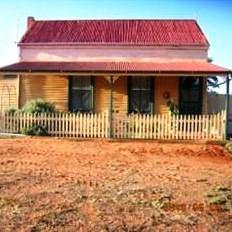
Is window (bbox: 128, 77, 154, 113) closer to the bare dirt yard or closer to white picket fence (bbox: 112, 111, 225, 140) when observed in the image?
white picket fence (bbox: 112, 111, 225, 140)

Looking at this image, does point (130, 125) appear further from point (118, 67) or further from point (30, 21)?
point (30, 21)

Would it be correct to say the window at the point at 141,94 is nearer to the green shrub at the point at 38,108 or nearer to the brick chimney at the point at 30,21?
the green shrub at the point at 38,108

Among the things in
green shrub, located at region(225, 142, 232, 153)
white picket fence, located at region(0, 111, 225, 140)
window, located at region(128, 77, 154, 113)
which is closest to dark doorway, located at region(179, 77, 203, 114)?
window, located at region(128, 77, 154, 113)

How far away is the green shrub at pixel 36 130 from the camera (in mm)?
20797

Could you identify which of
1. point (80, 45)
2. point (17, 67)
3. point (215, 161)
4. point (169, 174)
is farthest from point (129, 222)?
point (80, 45)

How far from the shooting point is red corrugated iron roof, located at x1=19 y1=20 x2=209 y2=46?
25.9 m

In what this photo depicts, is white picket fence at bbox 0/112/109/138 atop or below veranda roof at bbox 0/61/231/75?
below

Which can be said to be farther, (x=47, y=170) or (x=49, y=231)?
(x=47, y=170)

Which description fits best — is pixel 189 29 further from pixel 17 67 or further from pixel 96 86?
pixel 17 67

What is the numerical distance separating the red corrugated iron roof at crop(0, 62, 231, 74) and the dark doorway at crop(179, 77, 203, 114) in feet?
2.59

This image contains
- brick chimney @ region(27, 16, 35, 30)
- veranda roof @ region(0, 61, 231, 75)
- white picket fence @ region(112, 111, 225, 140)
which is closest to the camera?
white picket fence @ region(112, 111, 225, 140)

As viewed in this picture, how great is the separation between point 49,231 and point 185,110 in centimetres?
1824

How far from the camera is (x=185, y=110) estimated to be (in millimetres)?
24438

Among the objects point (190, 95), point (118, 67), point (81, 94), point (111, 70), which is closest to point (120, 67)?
point (118, 67)
